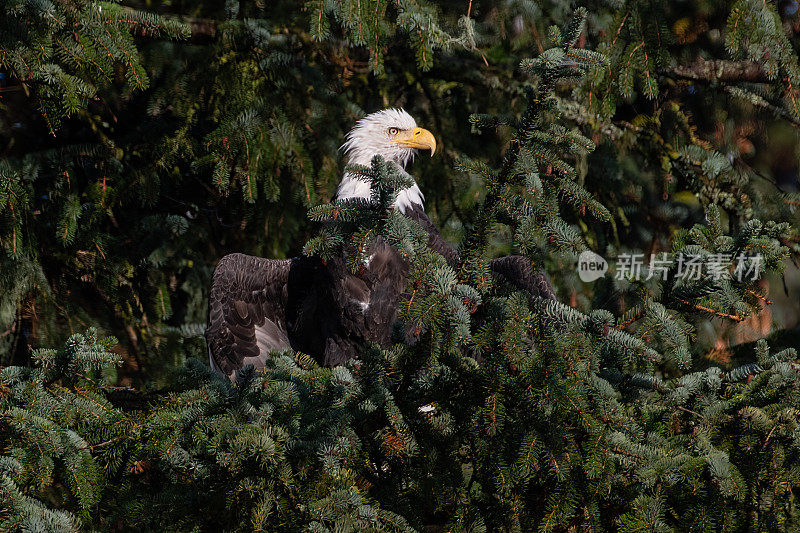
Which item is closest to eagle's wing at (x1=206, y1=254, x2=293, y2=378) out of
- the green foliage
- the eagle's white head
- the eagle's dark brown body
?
the eagle's dark brown body

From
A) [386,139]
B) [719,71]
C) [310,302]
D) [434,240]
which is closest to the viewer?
[434,240]

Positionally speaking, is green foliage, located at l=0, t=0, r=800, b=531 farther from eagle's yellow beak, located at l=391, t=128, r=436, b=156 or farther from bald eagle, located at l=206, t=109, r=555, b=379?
eagle's yellow beak, located at l=391, t=128, r=436, b=156

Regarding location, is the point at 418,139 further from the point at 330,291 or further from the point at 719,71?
the point at 719,71

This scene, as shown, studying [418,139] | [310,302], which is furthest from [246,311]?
[418,139]

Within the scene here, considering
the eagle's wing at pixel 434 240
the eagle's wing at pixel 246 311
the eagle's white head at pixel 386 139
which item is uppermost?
the eagle's white head at pixel 386 139

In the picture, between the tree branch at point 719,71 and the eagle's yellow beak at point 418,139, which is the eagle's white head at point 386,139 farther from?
the tree branch at point 719,71

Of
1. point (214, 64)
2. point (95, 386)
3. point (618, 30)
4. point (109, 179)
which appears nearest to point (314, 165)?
point (214, 64)

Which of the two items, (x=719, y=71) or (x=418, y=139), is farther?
(x=719, y=71)

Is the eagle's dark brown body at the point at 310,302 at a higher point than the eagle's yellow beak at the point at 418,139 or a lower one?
lower

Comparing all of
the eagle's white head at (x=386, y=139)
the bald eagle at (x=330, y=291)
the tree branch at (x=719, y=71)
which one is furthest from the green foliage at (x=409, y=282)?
the bald eagle at (x=330, y=291)

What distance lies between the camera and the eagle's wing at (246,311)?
3.87 m

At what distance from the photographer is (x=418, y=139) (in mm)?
4105

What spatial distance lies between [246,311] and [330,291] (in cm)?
68

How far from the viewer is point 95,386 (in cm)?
254
